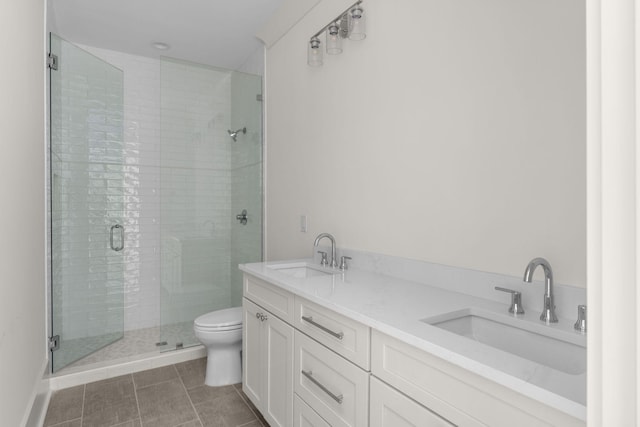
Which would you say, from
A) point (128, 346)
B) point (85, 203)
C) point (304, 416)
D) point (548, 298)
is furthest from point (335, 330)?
point (85, 203)

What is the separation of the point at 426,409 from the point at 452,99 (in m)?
1.21

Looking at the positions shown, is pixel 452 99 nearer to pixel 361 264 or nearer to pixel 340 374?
pixel 361 264

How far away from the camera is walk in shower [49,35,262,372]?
2820 millimetres

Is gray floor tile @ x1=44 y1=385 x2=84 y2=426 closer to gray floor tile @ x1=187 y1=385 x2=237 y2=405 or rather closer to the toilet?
gray floor tile @ x1=187 y1=385 x2=237 y2=405

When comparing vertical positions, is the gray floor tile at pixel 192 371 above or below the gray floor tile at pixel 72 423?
above

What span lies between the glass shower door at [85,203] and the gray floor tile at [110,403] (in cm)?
40

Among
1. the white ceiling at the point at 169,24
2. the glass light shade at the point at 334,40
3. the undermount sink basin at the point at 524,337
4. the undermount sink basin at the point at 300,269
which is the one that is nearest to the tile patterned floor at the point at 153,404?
the undermount sink basin at the point at 300,269

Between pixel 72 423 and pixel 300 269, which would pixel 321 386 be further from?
pixel 72 423

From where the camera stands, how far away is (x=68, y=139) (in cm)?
287

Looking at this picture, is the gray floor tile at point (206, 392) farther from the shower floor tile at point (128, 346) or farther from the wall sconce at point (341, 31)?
the wall sconce at point (341, 31)

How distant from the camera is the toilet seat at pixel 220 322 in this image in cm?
244
